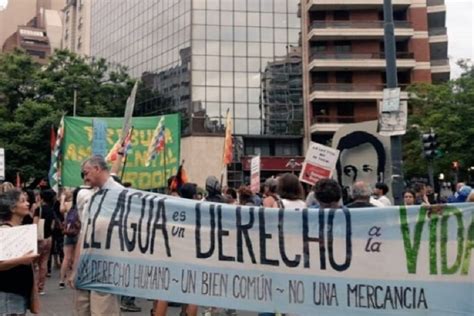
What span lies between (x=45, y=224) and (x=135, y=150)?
3.26m

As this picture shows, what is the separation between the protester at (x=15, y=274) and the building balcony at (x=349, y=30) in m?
41.8

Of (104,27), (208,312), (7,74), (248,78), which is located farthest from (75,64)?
(208,312)

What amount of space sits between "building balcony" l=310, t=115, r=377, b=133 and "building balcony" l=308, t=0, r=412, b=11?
8434mm

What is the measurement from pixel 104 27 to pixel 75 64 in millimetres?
20203

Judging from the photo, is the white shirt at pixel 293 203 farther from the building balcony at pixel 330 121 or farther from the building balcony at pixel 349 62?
the building balcony at pixel 349 62

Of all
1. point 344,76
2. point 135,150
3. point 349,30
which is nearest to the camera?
point 135,150

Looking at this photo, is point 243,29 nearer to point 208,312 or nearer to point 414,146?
point 414,146

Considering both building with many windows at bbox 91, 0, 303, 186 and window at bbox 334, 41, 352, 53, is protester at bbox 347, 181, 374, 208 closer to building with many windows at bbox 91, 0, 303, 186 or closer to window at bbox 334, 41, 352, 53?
building with many windows at bbox 91, 0, 303, 186

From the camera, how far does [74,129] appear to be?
46.5 feet

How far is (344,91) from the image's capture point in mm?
44469

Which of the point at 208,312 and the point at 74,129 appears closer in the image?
the point at 208,312

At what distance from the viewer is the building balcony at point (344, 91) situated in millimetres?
44272

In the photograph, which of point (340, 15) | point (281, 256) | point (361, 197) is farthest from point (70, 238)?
point (340, 15)

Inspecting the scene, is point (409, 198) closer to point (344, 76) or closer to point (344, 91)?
point (344, 91)
